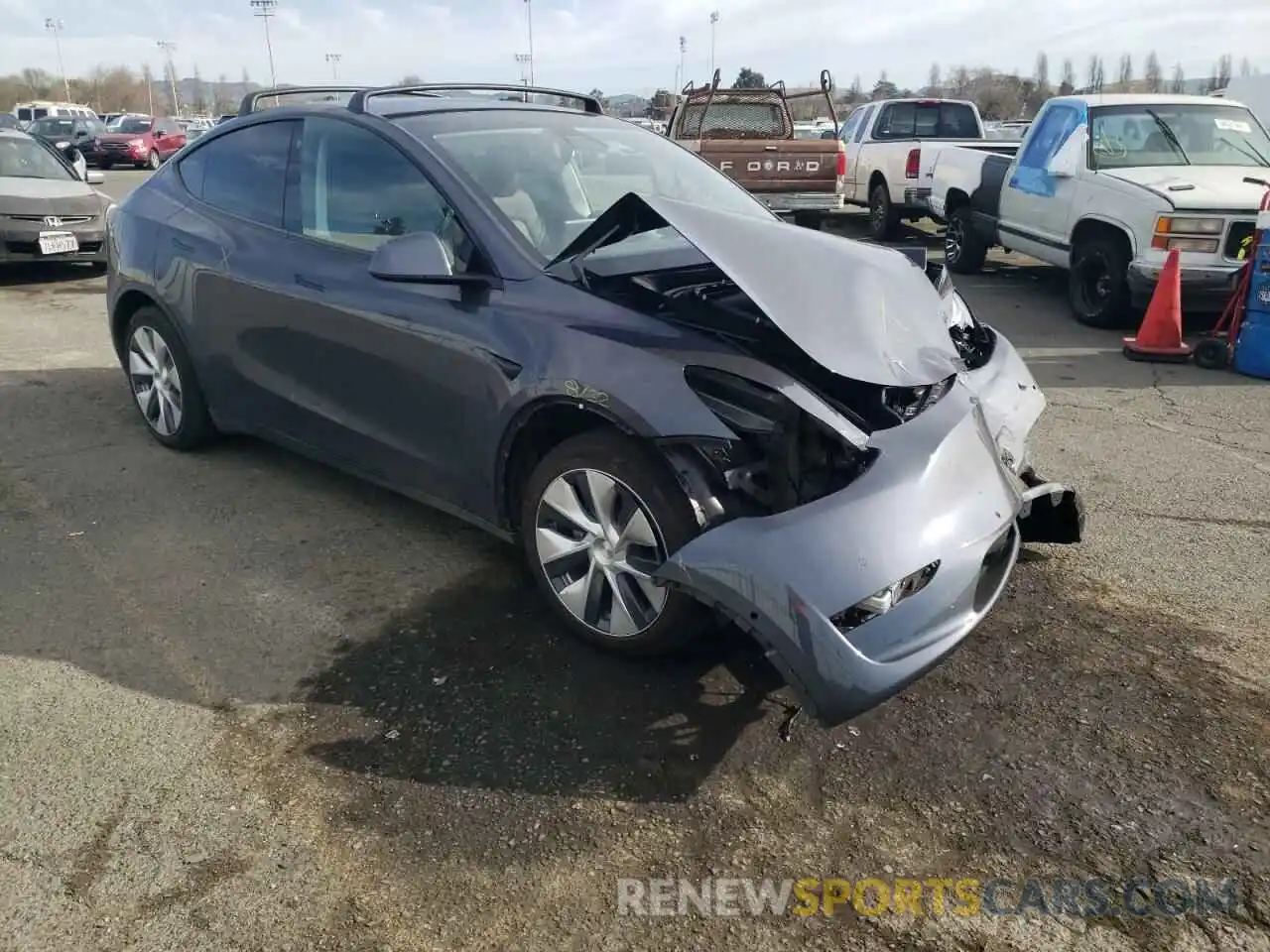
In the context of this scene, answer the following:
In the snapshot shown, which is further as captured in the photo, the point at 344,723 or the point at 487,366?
the point at 487,366

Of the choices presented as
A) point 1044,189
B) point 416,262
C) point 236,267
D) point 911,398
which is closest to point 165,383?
point 236,267

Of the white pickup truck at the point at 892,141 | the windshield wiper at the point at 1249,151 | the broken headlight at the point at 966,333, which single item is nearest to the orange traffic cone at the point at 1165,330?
the windshield wiper at the point at 1249,151

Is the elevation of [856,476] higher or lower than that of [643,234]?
lower

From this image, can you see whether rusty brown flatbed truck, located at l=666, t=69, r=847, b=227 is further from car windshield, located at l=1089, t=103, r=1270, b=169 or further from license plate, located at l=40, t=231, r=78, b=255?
license plate, located at l=40, t=231, r=78, b=255

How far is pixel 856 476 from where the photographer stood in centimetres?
279

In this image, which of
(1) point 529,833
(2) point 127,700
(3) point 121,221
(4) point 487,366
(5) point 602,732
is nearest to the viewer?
(1) point 529,833

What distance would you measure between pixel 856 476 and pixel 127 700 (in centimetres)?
233

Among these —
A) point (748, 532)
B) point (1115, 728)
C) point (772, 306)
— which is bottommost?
point (1115, 728)

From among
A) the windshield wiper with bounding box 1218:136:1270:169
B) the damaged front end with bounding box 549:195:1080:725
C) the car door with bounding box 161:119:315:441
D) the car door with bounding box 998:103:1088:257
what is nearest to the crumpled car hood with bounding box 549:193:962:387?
the damaged front end with bounding box 549:195:1080:725

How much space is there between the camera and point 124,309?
5371 mm

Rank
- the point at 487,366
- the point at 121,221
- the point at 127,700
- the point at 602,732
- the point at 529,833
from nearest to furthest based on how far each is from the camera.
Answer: the point at 529,833 < the point at 602,732 < the point at 127,700 < the point at 487,366 < the point at 121,221

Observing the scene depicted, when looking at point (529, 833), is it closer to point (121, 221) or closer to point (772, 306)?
point (772, 306)

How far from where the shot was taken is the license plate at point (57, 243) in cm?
1037

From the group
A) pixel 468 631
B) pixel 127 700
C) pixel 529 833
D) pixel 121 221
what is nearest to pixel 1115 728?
pixel 529 833
